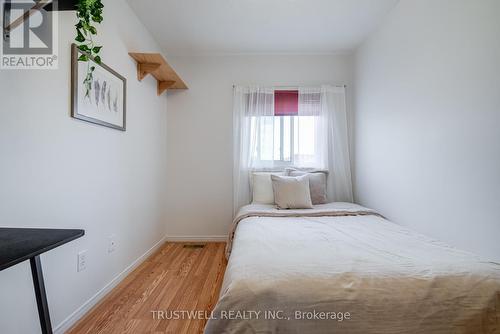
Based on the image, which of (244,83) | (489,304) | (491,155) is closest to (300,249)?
(489,304)

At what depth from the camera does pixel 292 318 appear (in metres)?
0.98

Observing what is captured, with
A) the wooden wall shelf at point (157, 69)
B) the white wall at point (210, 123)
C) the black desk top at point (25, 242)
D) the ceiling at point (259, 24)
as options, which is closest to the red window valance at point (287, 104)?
the white wall at point (210, 123)

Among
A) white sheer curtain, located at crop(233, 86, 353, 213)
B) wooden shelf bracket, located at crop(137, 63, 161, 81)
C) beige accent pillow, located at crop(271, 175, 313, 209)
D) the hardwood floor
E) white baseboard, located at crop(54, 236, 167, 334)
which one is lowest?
the hardwood floor

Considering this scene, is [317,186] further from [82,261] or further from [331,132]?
[82,261]

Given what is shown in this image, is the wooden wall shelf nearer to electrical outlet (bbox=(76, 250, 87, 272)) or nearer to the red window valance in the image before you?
the red window valance

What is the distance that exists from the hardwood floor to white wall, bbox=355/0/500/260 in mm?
1740

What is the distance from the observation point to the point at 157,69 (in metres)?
2.46

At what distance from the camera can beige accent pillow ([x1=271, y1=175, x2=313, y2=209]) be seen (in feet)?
8.58

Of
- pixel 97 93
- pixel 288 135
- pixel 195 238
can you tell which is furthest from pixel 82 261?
pixel 288 135

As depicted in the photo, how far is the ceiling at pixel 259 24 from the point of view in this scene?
223cm

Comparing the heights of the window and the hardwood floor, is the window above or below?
above

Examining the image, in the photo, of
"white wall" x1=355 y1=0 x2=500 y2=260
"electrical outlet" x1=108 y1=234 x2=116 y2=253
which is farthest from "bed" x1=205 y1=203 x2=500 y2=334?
"electrical outlet" x1=108 y1=234 x2=116 y2=253

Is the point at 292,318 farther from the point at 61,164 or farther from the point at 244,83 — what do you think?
the point at 244,83

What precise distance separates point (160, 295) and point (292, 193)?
1.53m
